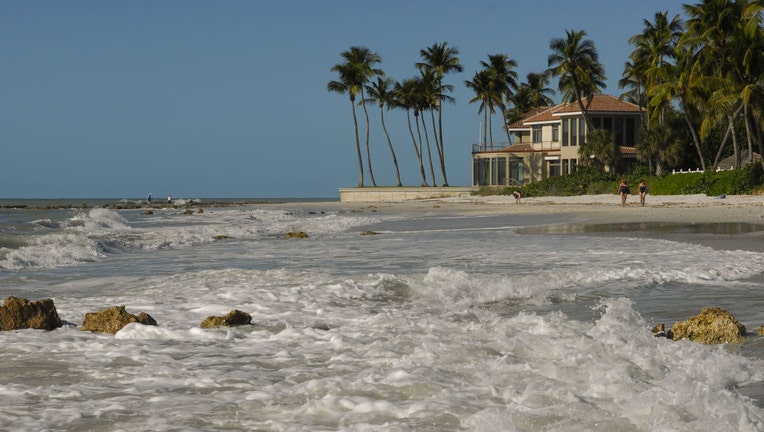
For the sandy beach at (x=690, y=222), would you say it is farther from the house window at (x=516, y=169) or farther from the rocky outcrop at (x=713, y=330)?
the house window at (x=516, y=169)

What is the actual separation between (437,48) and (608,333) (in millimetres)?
75964

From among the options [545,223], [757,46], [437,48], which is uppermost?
[437,48]

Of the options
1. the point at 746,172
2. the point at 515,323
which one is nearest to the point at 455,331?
the point at 515,323

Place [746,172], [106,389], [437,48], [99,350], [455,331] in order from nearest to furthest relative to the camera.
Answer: [106,389], [99,350], [455,331], [746,172], [437,48]

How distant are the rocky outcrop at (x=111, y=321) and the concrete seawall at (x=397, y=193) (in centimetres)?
5867

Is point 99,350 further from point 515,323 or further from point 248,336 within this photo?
point 515,323

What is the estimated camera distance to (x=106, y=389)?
5418mm

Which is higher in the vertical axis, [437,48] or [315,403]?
[437,48]

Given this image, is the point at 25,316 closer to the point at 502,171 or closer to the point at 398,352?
the point at 398,352

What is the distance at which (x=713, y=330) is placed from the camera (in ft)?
21.9

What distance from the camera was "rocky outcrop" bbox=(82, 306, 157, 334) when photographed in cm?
754

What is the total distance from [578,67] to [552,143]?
8.32 metres

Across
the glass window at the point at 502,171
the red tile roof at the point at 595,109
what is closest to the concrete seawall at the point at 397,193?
the glass window at the point at 502,171

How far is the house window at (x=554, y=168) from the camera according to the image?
66.9 m
